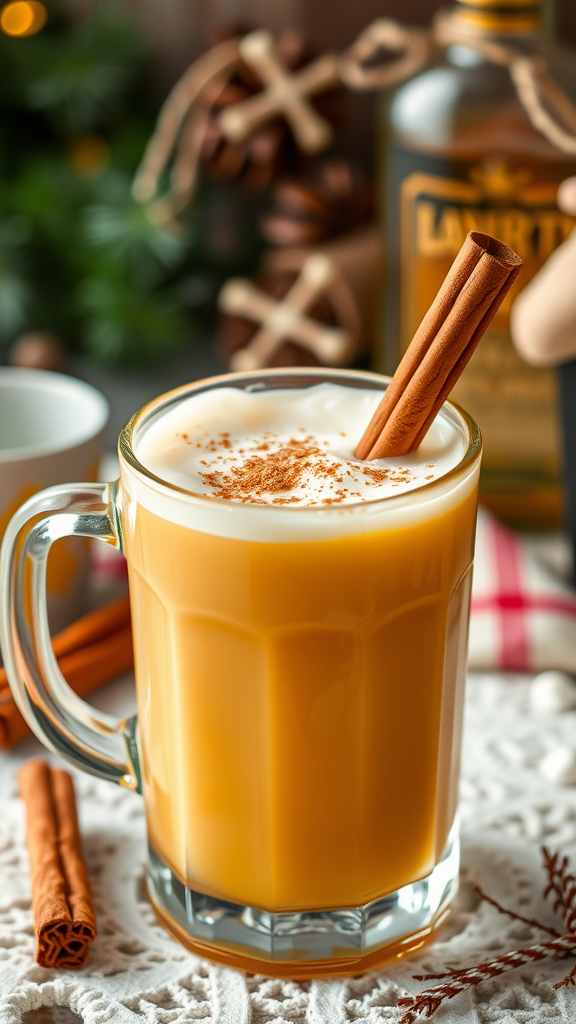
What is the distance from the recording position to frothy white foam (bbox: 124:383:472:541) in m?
0.63

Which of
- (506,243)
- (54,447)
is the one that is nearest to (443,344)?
(54,447)

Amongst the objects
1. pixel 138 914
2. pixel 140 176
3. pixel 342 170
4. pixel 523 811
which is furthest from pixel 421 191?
pixel 138 914

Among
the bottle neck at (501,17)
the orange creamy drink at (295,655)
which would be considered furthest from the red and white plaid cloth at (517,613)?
the bottle neck at (501,17)

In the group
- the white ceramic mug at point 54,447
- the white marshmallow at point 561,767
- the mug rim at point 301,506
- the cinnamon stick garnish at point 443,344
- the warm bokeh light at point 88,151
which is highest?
the cinnamon stick garnish at point 443,344

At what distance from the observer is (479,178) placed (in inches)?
46.3

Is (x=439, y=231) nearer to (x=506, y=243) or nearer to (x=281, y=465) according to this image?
(x=506, y=243)

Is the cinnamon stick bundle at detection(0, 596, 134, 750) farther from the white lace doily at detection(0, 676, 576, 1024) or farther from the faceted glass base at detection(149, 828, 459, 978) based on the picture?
the faceted glass base at detection(149, 828, 459, 978)

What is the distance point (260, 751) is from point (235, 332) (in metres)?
0.88

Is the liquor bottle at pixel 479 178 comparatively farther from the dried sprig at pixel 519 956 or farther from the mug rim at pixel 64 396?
the dried sprig at pixel 519 956

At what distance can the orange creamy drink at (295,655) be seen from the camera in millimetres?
644

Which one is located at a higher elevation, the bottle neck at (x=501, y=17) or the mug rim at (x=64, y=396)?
the bottle neck at (x=501, y=17)

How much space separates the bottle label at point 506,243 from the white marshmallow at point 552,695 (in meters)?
0.35

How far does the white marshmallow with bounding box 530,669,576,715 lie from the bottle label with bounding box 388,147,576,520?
347 millimetres

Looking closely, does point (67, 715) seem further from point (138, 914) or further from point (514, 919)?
point (514, 919)
